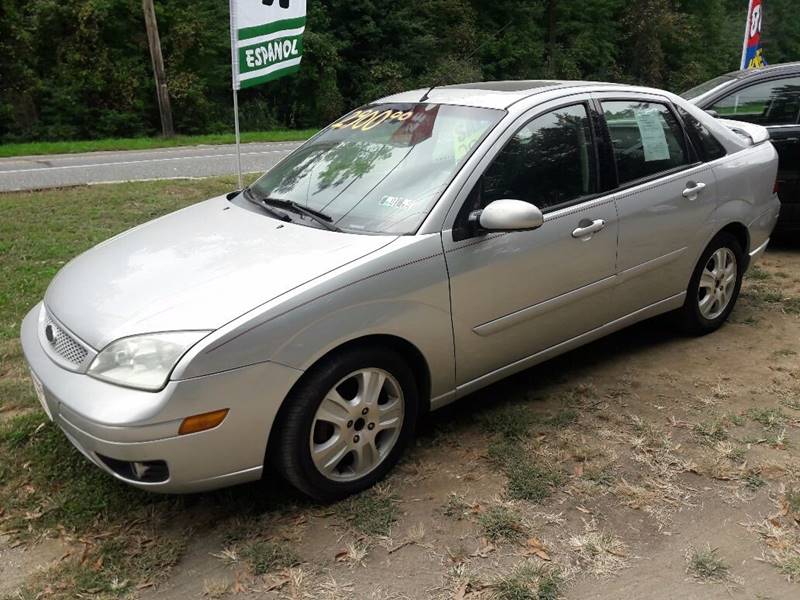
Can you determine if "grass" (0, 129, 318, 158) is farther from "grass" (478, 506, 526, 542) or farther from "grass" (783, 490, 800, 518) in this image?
"grass" (783, 490, 800, 518)

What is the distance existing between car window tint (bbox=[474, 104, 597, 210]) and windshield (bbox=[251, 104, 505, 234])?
0.17 meters

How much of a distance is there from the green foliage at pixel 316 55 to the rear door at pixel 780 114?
2069 cm

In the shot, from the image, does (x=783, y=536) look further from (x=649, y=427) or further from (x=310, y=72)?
(x=310, y=72)

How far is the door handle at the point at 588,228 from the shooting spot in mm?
3623

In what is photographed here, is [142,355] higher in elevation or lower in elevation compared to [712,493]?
higher

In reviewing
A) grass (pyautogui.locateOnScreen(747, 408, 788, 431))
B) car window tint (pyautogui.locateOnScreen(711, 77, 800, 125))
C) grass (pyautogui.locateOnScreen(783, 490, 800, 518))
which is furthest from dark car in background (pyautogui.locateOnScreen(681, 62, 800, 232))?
grass (pyautogui.locateOnScreen(783, 490, 800, 518))

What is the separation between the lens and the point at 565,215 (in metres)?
3.60

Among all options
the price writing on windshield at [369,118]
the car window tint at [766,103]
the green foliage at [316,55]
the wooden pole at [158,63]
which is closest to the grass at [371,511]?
the price writing on windshield at [369,118]

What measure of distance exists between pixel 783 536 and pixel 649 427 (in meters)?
0.88

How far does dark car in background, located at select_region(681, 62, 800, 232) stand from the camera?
251 inches

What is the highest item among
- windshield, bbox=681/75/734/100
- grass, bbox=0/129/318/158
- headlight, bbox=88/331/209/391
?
windshield, bbox=681/75/734/100

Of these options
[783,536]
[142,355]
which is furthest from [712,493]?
[142,355]

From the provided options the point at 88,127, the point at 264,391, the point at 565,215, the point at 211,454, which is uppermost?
the point at 565,215

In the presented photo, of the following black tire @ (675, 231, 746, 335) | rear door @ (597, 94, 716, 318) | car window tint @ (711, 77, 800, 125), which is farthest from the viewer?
car window tint @ (711, 77, 800, 125)
